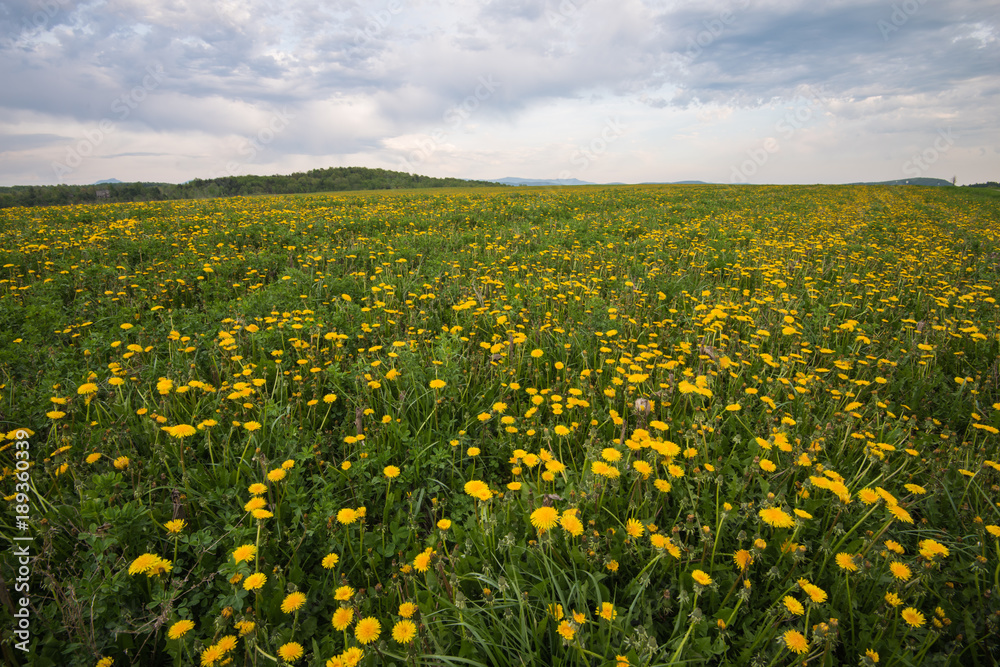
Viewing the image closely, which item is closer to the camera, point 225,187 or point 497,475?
point 497,475

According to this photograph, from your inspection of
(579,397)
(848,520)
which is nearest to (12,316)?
(579,397)

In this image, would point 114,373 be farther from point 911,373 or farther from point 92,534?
point 911,373

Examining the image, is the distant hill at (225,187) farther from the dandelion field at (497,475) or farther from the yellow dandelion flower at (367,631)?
the yellow dandelion flower at (367,631)

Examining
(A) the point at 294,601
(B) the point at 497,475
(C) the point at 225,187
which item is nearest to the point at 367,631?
(A) the point at 294,601

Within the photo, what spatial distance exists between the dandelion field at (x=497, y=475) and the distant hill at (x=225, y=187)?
22.6 m

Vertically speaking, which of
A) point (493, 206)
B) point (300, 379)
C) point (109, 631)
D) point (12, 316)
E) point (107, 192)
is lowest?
point (109, 631)

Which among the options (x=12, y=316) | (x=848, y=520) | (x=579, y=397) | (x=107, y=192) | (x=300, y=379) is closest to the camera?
(x=848, y=520)

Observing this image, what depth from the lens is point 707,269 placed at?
6.63m

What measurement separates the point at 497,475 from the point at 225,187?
1590 inches

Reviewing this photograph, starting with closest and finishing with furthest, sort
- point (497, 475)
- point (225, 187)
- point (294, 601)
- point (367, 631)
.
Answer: point (367, 631), point (294, 601), point (497, 475), point (225, 187)

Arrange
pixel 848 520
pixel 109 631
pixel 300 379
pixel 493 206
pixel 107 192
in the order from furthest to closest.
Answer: pixel 107 192
pixel 493 206
pixel 300 379
pixel 848 520
pixel 109 631

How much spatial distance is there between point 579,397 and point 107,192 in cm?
3197

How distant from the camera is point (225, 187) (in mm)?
33594

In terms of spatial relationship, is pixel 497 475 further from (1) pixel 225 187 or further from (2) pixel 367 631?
(1) pixel 225 187
